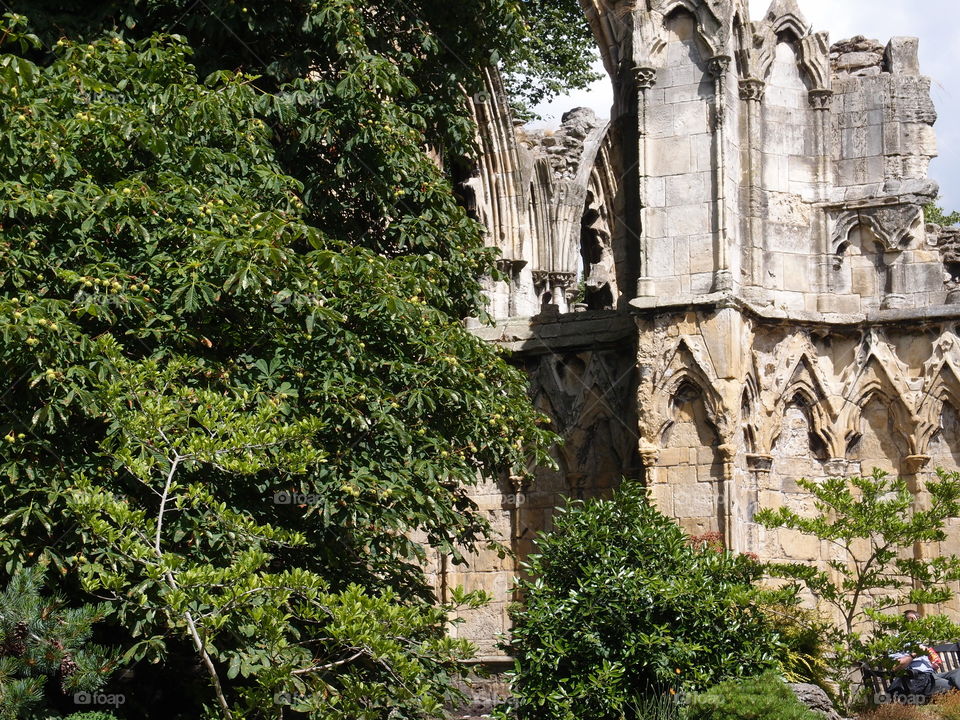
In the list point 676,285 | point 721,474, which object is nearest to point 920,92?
point 676,285

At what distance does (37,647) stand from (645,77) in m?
8.40

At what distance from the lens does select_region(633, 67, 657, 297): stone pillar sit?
14.6m

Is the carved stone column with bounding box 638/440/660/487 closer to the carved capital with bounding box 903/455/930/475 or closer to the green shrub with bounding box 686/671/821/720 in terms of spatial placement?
the carved capital with bounding box 903/455/930/475

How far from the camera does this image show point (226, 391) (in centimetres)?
1099

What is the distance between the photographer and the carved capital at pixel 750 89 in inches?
592

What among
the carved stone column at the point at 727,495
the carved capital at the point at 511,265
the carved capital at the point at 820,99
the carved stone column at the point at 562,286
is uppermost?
the carved capital at the point at 820,99

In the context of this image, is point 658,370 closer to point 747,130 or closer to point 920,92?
point 747,130

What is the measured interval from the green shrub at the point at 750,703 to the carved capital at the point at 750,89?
6.38 meters

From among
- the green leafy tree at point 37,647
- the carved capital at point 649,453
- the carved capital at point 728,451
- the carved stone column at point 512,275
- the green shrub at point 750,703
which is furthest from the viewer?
the carved stone column at point 512,275

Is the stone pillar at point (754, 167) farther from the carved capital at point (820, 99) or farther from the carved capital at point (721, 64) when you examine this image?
the carved capital at point (820, 99)

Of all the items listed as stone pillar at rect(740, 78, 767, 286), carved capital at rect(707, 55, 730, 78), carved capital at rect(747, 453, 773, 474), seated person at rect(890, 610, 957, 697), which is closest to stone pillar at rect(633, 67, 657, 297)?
carved capital at rect(707, 55, 730, 78)

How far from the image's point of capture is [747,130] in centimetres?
1502

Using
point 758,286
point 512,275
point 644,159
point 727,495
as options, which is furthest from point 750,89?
point 512,275

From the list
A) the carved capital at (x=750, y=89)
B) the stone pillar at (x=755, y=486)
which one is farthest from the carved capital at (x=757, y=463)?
the carved capital at (x=750, y=89)
